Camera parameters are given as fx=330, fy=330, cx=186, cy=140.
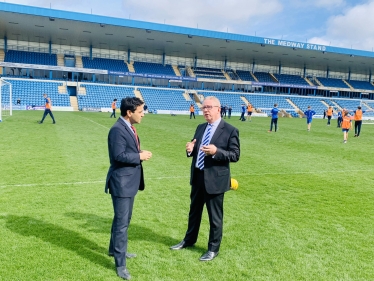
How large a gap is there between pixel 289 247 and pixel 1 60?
48.1 meters

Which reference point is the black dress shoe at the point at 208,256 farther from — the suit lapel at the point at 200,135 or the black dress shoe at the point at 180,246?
the suit lapel at the point at 200,135

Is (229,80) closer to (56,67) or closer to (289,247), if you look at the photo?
(56,67)

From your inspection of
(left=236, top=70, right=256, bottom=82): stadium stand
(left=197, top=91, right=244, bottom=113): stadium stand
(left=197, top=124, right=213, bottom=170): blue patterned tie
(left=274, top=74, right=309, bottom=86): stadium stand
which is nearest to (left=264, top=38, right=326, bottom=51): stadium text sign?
(left=197, top=91, right=244, bottom=113): stadium stand

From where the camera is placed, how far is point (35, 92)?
139ft

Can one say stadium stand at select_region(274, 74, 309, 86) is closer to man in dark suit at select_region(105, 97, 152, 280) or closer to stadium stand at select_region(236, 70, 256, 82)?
stadium stand at select_region(236, 70, 256, 82)

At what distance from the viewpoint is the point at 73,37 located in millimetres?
44688

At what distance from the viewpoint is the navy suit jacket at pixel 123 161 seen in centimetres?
372

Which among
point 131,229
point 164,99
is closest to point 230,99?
point 164,99

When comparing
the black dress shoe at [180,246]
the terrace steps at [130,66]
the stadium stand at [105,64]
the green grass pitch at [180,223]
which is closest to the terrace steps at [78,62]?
the stadium stand at [105,64]

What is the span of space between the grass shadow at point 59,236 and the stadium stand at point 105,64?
46154mm

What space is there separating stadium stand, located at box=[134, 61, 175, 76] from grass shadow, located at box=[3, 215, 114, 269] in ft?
157

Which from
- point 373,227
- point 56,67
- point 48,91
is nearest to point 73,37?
point 56,67

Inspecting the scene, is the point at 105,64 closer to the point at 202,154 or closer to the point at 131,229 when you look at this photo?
the point at 131,229

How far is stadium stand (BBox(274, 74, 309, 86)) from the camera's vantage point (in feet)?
199
